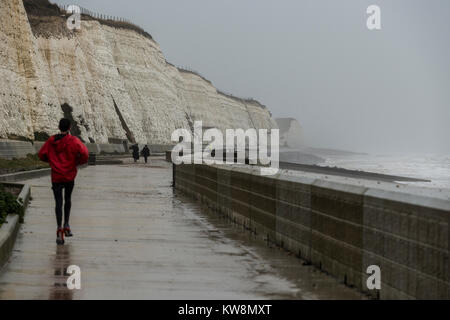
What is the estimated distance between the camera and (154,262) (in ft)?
37.0

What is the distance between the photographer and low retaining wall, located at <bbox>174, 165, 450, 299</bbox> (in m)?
7.15

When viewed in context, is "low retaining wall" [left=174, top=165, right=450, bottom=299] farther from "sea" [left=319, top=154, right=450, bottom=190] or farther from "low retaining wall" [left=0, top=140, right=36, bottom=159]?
"sea" [left=319, top=154, right=450, bottom=190]

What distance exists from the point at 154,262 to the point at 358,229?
3303mm

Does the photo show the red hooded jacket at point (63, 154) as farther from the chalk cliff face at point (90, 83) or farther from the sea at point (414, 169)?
the chalk cliff face at point (90, 83)

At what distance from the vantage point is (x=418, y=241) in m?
7.43

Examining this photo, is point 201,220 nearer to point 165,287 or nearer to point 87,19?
point 165,287

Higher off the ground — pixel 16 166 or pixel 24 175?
pixel 16 166

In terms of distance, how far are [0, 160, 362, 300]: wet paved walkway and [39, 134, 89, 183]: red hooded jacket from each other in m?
1.14

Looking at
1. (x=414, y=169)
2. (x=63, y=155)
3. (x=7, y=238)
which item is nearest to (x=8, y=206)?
(x=63, y=155)

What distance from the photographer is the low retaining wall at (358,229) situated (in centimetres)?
715

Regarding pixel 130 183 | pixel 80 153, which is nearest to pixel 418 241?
pixel 80 153

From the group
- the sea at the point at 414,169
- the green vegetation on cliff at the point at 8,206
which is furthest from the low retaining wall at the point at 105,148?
the green vegetation on cliff at the point at 8,206

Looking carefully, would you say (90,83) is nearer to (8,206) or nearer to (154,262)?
(8,206)
